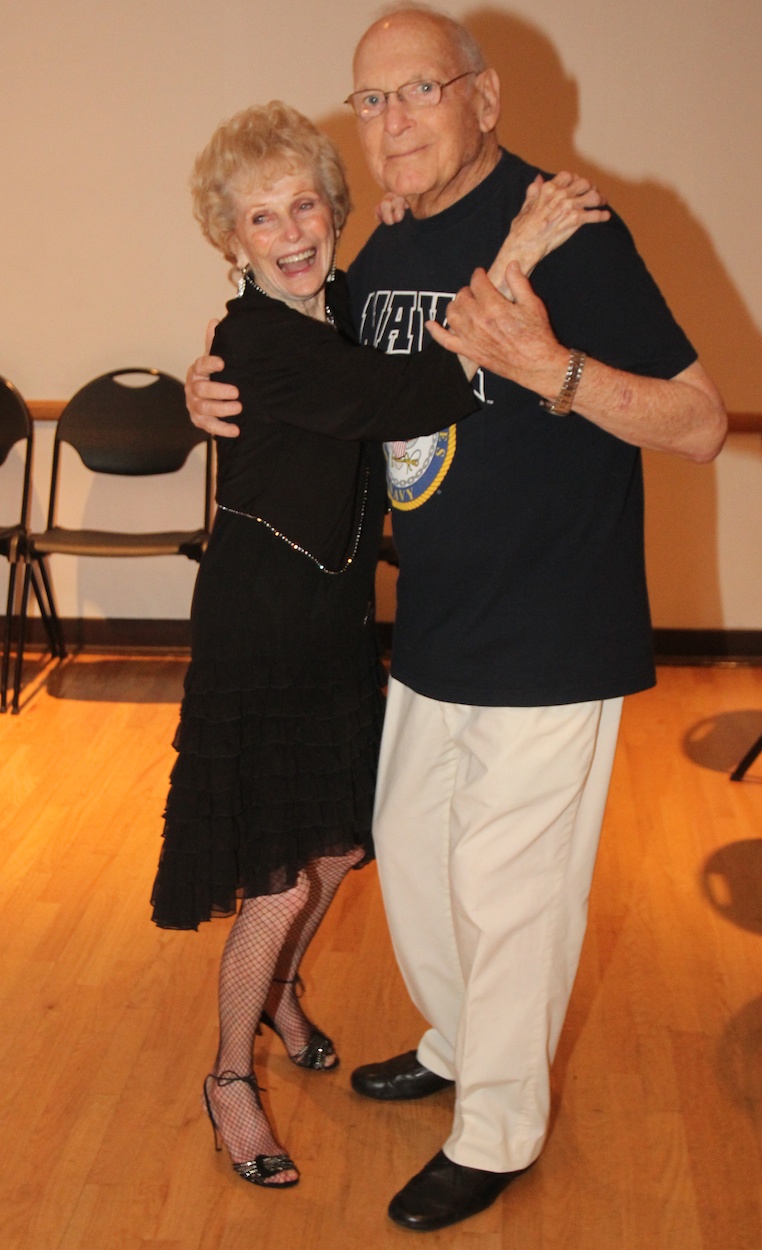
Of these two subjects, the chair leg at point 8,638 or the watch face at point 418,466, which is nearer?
the watch face at point 418,466

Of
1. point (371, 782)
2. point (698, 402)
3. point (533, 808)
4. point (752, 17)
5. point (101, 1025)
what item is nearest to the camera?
point (698, 402)

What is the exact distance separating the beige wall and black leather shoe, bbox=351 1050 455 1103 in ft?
9.16

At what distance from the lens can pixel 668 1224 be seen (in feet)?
6.73

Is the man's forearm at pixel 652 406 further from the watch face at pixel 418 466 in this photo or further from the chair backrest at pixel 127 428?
the chair backrest at pixel 127 428

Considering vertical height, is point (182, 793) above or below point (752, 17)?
below

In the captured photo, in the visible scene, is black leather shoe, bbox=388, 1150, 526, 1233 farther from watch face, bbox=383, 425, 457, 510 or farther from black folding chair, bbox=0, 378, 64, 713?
black folding chair, bbox=0, 378, 64, 713

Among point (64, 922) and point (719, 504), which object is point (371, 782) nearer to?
point (64, 922)

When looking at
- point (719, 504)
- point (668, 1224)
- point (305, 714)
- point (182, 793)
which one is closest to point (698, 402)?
point (305, 714)

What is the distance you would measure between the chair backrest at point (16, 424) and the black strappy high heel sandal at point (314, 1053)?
8.58 ft

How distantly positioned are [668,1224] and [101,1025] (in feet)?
3.79

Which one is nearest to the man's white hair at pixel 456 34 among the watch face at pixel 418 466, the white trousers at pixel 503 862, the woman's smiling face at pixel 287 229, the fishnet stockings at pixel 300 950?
the woman's smiling face at pixel 287 229

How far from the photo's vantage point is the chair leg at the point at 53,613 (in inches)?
188

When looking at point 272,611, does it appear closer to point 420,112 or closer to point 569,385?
point 569,385

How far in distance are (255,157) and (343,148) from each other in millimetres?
2623
